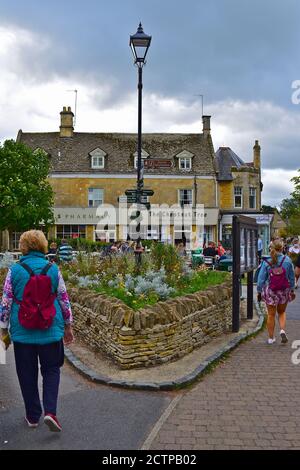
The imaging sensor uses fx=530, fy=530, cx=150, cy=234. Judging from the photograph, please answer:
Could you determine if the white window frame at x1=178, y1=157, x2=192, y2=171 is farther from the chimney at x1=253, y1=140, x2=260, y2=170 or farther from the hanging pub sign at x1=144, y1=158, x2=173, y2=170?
the hanging pub sign at x1=144, y1=158, x2=173, y2=170

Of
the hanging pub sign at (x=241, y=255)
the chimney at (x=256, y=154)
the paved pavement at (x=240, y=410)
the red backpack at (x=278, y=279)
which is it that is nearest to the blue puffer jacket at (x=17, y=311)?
the paved pavement at (x=240, y=410)

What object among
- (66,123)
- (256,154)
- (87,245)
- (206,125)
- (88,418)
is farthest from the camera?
(256,154)

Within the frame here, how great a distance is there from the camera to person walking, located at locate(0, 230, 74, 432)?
4762 millimetres

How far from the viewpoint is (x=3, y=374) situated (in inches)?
281

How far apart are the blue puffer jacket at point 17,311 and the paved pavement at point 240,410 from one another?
1299mm

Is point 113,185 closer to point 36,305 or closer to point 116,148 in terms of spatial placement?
point 116,148

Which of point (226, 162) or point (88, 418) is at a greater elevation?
point (226, 162)

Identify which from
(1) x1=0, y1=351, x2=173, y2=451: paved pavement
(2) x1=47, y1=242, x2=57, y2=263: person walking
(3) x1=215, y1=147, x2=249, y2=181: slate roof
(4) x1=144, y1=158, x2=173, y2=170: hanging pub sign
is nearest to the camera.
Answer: (1) x1=0, y1=351, x2=173, y2=451: paved pavement

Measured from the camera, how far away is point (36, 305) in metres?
4.75

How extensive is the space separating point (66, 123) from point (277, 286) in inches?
1523

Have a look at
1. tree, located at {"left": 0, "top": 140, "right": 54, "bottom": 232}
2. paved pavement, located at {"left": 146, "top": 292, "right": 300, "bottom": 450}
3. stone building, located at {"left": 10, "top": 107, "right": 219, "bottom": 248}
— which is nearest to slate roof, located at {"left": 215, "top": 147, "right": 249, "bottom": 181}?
stone building, located at {"left": 10, "top": 107, "right": 219, "bottom": 248}

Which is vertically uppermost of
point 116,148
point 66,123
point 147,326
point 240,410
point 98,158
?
point 66,123

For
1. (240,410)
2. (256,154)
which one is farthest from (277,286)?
(256,154)

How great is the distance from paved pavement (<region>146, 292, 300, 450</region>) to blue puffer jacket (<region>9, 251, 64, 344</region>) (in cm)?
130
